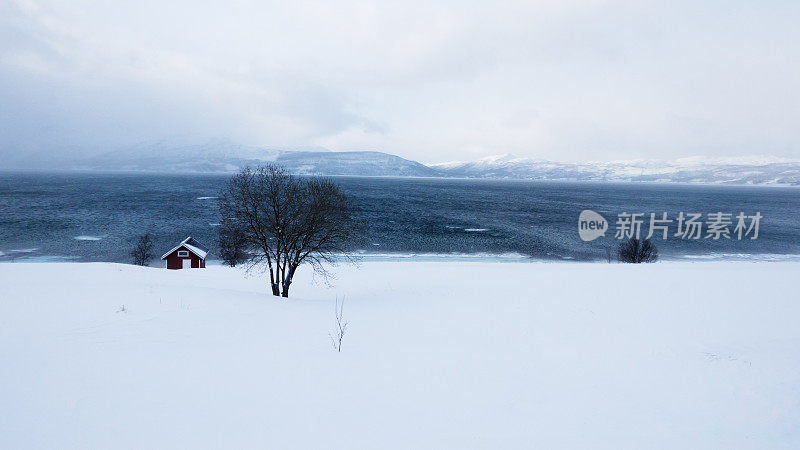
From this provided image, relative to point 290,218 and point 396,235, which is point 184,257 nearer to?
point 290,218

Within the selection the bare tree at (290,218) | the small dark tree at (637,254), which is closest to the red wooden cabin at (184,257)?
the bare tree at (290,218)

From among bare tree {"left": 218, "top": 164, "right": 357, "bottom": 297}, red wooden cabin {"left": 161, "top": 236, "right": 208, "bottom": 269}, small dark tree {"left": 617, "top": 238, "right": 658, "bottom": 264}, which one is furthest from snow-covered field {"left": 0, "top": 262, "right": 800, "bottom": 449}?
small dark tree {"left": 617, "top": 238, "right": 658, "bottom": 264}

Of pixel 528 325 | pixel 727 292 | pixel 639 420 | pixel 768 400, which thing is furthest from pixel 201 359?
pixel 727 292

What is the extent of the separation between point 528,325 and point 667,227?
335ft

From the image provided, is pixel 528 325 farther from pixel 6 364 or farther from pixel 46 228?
pixel 46 228

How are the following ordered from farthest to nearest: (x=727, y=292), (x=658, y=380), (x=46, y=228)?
(x=46, y=228) → (x=727, y=292) → (x=658, y=380)

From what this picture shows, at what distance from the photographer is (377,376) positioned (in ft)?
30.7

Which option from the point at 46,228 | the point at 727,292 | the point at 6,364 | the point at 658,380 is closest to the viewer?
the point at 6,364

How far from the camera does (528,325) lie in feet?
50.0

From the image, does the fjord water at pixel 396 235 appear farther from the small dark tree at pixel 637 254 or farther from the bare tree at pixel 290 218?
the bare tree at pixel 290 218

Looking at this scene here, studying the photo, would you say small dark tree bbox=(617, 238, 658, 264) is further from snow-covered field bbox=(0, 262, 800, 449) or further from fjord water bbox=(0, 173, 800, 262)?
snow-covered field bbox=(0, 262, 800, 449)

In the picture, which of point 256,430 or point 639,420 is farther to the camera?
point 639,420

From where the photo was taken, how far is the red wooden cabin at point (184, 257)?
44062mm

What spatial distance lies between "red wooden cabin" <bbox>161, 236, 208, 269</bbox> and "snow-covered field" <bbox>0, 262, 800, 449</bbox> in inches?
1108
